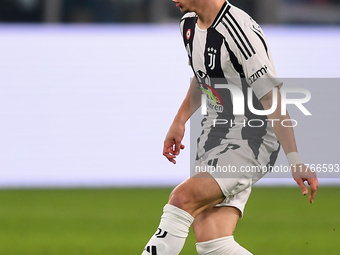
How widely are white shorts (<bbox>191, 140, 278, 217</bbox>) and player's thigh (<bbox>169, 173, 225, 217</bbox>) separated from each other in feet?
0.13

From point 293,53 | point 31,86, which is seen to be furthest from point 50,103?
point 293,53

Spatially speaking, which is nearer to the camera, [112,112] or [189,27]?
[189,27]

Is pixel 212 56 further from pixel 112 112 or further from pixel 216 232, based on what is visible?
pixel 112 112

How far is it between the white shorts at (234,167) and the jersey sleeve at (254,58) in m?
0.35

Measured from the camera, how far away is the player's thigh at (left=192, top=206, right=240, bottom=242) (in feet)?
10.4

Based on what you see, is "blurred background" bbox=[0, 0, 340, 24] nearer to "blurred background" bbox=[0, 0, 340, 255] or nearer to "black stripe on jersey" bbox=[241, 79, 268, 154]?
"blurred background" bbox=[0, 0, 340, 255]

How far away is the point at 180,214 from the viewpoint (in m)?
2.92

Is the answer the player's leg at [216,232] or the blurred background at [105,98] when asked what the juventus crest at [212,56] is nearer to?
the player's leg at [216,232]

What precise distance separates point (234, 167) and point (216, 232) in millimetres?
348

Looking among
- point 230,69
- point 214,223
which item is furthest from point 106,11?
point 214,223

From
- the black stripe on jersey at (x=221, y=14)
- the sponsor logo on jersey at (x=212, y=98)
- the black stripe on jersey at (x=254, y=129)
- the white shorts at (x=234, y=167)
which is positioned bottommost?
the white shorts at (x=234, y=167)

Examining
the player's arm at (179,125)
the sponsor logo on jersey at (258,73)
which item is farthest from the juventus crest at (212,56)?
the player's arm at (179,125)

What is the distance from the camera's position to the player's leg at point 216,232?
316cm

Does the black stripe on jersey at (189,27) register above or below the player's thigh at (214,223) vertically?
above
